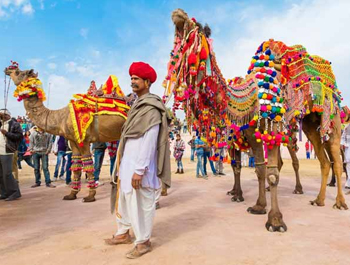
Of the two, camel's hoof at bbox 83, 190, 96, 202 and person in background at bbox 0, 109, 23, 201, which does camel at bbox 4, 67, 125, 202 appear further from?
person in background at bbox 0, 109, 23, 201

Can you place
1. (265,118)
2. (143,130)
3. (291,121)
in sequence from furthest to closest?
(291,121), (265,118), (143,130)

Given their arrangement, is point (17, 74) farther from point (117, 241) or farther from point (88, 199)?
point (117, 241)

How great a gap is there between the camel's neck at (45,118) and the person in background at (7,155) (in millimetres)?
626

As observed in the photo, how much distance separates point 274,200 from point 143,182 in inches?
85.3

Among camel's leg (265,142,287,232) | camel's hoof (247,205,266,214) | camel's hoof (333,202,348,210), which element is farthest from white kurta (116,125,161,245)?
camel's hoof (333,202,348,210)

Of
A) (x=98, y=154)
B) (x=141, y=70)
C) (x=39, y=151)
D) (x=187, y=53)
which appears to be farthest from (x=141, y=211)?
(x=39, y=151)

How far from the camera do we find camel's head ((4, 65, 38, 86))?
630 centimetres

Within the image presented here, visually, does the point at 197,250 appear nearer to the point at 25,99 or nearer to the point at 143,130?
the point at 143,130

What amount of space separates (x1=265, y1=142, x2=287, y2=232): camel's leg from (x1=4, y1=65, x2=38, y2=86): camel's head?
5734 millimetres

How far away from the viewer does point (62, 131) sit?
6309mm

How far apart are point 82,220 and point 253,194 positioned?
4.16 meters

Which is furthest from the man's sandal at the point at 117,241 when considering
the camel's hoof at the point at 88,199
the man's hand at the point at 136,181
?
the camel's hoof at the point at 88,199

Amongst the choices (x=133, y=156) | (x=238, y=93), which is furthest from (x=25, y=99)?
(x=238, y=93)

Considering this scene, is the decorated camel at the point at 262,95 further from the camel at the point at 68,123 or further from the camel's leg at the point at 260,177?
the camel at the point at 68,123
